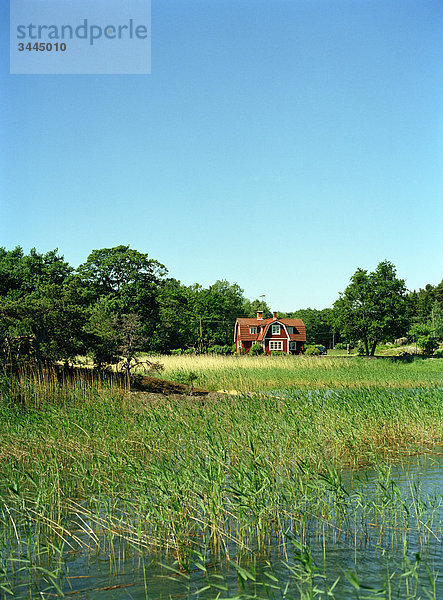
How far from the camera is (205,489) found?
587 cm

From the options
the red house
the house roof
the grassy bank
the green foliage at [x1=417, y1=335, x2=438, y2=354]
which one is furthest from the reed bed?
the house roof

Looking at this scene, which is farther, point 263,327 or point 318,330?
point 318,330

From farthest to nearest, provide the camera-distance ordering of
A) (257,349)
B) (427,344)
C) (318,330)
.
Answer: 1. (318,330)
2. (257,349)
3. (427,344)

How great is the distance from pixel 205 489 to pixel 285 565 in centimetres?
Result: 123

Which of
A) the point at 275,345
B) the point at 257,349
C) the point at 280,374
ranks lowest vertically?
the point at 280,374

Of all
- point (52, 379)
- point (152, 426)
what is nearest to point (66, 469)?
point (152, 426)

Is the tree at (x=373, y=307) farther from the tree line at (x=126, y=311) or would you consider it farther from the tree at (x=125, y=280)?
the tree at (x=125, y=280)

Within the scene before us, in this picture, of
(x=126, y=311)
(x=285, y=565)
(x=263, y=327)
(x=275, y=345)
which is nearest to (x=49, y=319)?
(x=285, y=565)

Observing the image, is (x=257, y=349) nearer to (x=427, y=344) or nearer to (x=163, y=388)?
(x=427, y=344)

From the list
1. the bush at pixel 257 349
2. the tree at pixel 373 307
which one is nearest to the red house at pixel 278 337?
the bush at pixel 257 349

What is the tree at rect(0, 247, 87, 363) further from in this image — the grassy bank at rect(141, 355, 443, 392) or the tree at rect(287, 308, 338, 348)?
the tree at rect(287, 308, 338, 348)

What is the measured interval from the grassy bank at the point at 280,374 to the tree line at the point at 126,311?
9.93 ft

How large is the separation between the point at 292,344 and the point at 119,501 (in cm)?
5266

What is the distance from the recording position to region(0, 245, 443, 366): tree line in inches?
567
